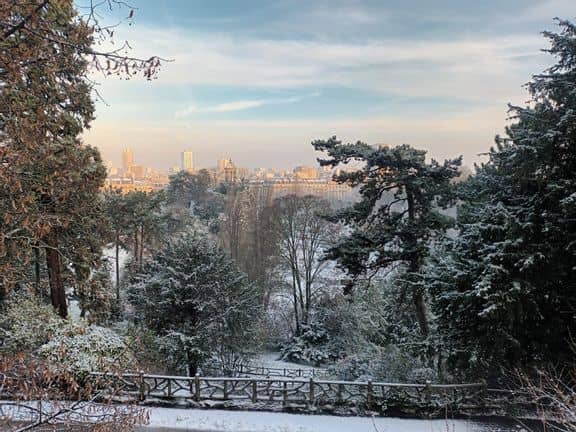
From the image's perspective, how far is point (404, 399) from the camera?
884 cm

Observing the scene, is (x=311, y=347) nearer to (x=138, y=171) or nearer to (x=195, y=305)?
(x=195, y=305)

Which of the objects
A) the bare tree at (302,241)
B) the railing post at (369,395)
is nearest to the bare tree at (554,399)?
the railing post at (369,395)

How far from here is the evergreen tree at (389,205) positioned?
1120cm

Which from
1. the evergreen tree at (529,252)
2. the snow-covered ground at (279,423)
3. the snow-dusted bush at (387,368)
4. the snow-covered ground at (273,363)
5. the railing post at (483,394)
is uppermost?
the evergreen tree at (529,252)

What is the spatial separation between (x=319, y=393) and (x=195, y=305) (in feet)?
21.3

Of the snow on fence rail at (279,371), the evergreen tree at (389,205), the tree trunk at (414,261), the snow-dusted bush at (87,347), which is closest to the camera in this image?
the snow-dusted bush at (87,347)

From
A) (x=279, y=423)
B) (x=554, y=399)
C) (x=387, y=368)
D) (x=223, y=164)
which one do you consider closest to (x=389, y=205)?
(x=387, y=368)

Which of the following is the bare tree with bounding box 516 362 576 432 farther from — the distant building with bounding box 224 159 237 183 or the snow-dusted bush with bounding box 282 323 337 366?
the distant building with bounding box 224 159 237 183

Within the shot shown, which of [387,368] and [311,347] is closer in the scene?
[387,368]

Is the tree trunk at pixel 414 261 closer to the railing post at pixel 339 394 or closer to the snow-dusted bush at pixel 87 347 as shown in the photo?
the railing post at pixel 339 394

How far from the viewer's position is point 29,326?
1041 centimetres

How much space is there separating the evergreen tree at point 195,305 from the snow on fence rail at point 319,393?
3.84 m

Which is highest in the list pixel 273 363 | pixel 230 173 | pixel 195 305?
pixel 230 173

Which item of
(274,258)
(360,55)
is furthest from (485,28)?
(274,258)
